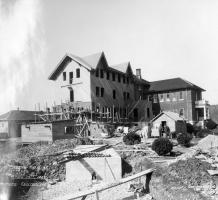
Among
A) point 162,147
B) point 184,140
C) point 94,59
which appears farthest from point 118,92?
point 162,147

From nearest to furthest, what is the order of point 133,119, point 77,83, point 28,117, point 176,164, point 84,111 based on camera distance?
point 176,164 → point 84,111 → point 77,83 → point 133,119 → point 28,117

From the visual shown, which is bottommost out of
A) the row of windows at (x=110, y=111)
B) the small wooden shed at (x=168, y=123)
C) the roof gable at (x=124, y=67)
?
the small wooden shed at (x=168, y=123)

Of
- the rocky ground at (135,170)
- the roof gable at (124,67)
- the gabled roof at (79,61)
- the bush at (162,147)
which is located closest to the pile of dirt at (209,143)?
the rocky ground at (135,170)

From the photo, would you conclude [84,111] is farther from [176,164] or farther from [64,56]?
[176,164]

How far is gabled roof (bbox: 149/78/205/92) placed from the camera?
5441 cm

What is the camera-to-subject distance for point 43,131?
38.7 m

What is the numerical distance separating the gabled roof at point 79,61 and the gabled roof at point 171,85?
16.1m

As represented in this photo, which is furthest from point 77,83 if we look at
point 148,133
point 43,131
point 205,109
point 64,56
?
point 205,109

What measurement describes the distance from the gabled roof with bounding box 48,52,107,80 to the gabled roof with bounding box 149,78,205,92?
52.8 feet

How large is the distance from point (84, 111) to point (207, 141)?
54.2 feet

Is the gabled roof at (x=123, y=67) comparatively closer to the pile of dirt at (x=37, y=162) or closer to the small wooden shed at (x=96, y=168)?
the pile of dirt at (x=37, y=162)

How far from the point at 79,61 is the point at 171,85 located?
66.7 ft

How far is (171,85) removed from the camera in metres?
56.6

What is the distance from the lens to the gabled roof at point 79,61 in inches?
1726
